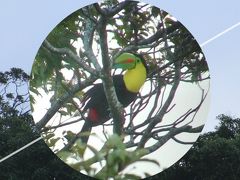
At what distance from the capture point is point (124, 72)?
9023 mm

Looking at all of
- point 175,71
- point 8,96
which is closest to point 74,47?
point 175,71

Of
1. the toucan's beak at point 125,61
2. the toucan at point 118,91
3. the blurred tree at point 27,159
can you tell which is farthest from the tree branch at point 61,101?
the blurred tree at point 27,159

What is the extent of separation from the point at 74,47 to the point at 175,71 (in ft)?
5.34

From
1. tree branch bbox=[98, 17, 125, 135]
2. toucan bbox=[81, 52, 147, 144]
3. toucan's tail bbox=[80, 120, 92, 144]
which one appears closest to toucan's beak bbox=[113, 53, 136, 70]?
toucan bbox=[81, 52, 147, 144]

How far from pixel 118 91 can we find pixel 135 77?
36cm

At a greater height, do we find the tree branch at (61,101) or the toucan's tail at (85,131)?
the tree branch at (61,101)

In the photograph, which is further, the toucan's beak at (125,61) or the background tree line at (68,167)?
the background tree line at (68,167)

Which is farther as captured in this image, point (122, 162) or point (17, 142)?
point (17, 142)

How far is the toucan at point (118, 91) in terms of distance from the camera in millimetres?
8953

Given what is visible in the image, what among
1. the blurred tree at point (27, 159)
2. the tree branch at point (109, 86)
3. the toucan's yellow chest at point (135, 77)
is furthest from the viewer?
the blurred tree at point (27, 159)

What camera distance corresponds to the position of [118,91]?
895cm

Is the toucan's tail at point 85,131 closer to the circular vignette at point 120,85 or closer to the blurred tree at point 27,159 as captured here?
the circular vignette at point 120,85

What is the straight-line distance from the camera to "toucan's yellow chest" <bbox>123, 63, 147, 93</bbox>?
9.02 metres

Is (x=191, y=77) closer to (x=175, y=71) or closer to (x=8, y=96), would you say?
(x=175, y=71)
